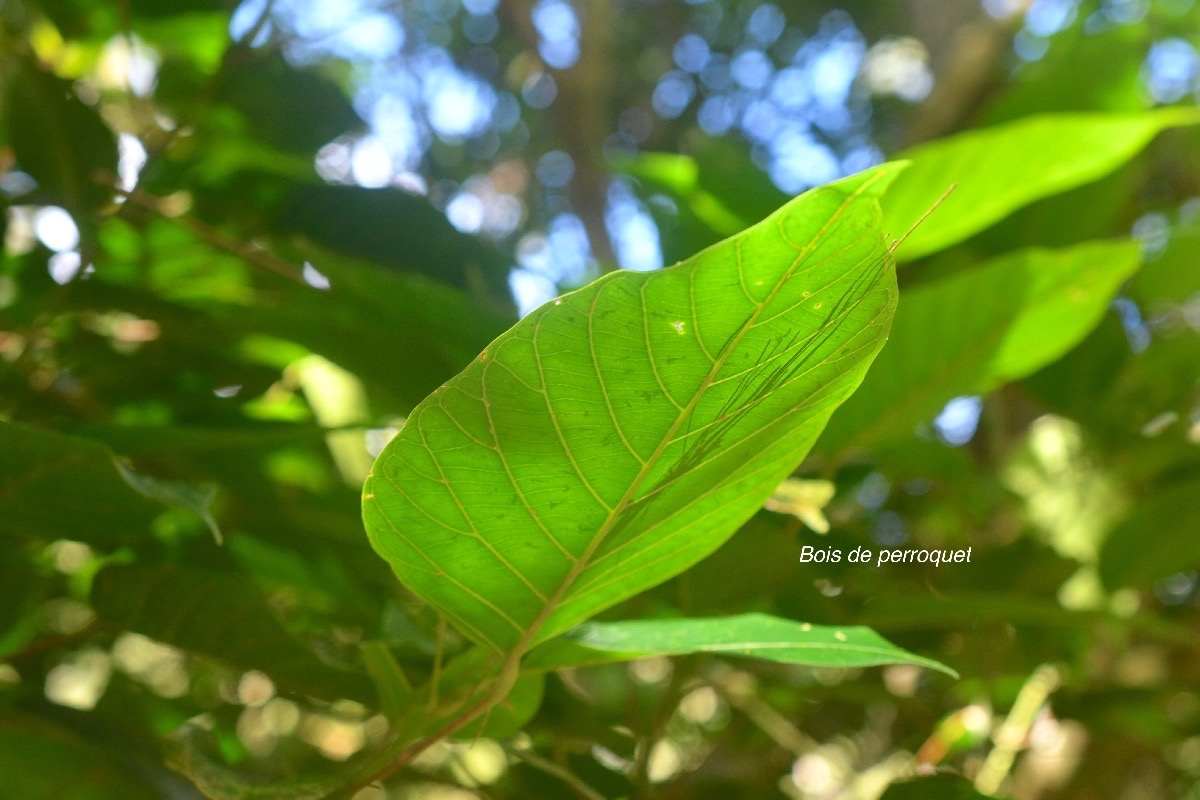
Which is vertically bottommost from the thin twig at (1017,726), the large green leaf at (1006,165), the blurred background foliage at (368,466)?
the thin twig at (1017,726)

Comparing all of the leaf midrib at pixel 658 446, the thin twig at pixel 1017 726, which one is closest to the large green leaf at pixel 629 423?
the leaf midrib at pixel 658 446

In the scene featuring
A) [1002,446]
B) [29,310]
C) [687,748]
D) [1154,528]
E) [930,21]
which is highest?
[930,21]

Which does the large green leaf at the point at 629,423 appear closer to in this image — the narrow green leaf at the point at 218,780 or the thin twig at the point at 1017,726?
the narrow green leaf at the point at 218,780

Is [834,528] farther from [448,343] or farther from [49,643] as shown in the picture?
[49,643]

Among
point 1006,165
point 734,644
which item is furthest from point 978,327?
point 734,644

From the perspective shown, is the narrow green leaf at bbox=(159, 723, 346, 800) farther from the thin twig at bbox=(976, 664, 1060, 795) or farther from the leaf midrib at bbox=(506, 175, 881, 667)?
the thin twig at bbox=(976, 664, 1060, 795)

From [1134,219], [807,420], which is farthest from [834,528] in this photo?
[1134,219]
